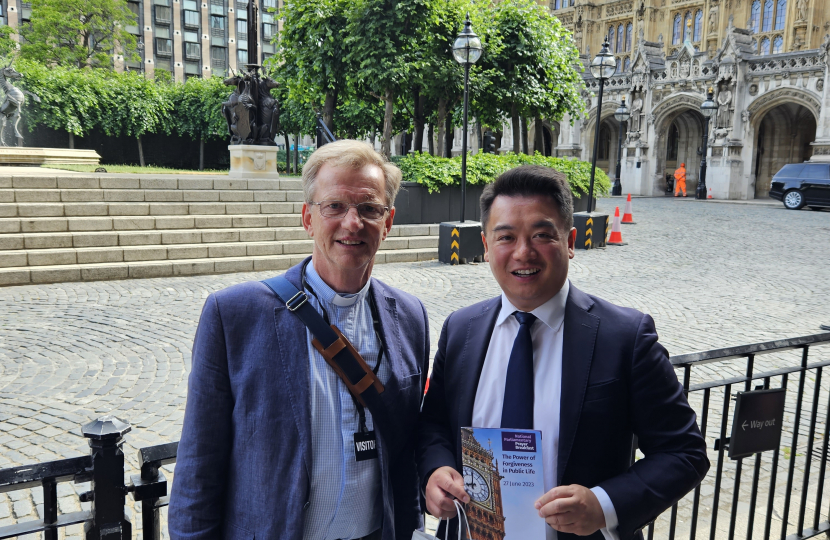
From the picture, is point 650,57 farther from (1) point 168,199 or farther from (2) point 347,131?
(1) point 168,199

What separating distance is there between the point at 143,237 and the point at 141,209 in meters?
0.86

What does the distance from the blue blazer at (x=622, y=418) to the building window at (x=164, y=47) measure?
74401 millimetres

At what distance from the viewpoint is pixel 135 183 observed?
489 inches

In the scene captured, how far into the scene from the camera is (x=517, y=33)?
1955 cm

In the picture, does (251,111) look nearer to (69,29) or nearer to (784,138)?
(784,138)

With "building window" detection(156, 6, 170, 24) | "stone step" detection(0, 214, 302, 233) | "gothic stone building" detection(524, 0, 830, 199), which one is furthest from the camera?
"building window" detection(156, 6, 170, 24)

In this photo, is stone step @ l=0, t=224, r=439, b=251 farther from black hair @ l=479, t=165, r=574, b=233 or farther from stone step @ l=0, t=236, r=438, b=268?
black hair @ l=479, t=165, r=574, b=233

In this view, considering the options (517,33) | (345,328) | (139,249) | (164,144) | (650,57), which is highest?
(650,57)

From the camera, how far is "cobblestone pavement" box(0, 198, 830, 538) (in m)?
4.73

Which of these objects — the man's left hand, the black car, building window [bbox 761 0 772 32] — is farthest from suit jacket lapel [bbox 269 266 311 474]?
building window [bbox 761 0 772 32]

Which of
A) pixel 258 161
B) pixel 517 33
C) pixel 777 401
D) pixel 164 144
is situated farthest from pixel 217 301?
pixel 164 144

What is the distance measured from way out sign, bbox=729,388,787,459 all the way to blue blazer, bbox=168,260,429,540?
1.59 metres

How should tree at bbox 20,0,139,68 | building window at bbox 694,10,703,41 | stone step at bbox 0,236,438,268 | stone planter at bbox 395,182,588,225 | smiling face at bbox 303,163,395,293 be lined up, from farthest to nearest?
1. building window at bbox 694,10,703,41
2. tree at bbox 20,0,139,68
3. stone planter at bbox 395,182,588,225
4. stone step at bbox 0,236,438,268
5. smiling face at bbox 303,163,395,293

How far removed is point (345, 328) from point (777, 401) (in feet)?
6.29
